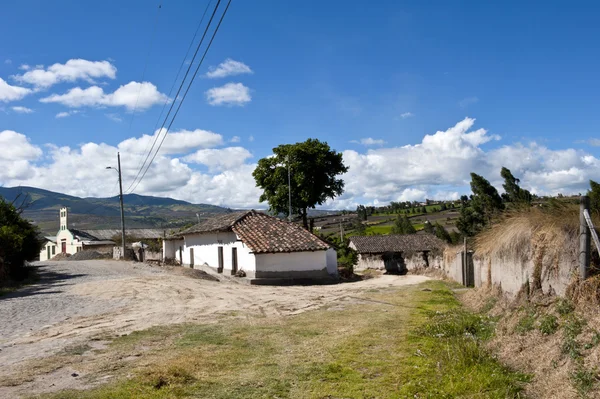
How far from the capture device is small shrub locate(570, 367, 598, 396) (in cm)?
538

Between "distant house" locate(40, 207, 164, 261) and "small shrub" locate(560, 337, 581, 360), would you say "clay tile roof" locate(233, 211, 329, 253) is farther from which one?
"distant house" locate(40, 207, 164, 261)

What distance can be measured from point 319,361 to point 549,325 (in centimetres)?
336

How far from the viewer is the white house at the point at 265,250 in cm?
2434

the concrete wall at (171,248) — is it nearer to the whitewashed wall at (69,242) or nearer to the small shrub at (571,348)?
the whitewashed wall at (69,242)

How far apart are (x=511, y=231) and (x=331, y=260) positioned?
16.2 meters

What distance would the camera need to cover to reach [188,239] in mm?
34719

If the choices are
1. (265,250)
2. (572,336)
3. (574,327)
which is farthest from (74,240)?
(572,336)

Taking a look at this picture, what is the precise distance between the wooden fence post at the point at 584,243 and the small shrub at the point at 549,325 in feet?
2.65

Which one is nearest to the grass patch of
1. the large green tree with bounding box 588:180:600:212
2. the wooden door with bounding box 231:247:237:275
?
the large green tree with bounding box 588:180:600:212

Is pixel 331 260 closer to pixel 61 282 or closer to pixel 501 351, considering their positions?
pixel 61 282

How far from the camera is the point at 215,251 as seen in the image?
2931 centimetres

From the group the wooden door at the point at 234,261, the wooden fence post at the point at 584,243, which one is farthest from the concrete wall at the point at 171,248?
the wooden fence post at the point at 584,243

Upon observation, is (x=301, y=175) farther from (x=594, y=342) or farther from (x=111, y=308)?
(x=594, y=342)

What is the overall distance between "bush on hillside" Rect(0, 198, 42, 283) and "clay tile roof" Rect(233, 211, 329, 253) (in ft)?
33.7
